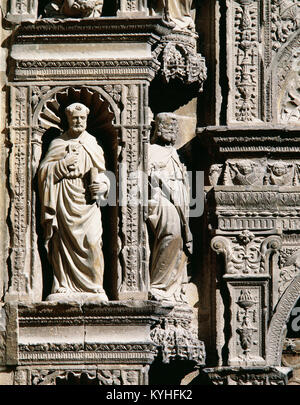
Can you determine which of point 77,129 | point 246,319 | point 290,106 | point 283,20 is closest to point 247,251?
point 246,319

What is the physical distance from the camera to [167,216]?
20.4m

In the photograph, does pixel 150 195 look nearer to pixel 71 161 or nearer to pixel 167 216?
pixel 167 216

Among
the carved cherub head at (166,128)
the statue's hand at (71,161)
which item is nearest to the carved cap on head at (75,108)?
the statue's hand at (71,161)

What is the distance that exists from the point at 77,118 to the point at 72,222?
104 cm

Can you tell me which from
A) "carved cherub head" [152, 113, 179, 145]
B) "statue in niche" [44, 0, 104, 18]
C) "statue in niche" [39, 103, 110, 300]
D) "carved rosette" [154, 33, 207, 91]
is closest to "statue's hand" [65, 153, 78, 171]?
"statue in niche" [39, 103, 110, 300]

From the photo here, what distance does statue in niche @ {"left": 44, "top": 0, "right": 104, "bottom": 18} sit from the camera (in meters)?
20.4

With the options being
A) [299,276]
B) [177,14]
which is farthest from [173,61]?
[299,276]

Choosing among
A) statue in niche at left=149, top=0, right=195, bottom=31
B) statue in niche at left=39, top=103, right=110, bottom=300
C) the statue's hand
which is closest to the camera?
statue in niche at left=39, top=103, right=110, bottom=300

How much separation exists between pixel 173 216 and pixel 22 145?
5.37 ft

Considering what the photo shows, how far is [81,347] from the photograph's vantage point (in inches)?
783

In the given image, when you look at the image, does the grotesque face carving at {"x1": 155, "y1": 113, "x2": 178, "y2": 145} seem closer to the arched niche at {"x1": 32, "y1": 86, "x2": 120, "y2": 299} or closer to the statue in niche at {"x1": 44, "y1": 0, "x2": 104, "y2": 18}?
the arched niche at {"x1": 32, "y1": 86, "x2": 120, "y2": 299}

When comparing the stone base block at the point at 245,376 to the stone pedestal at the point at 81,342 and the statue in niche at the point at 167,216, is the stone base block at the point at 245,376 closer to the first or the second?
the stone pedestal at the point at 81,342

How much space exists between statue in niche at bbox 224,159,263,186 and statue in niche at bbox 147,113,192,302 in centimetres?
43
